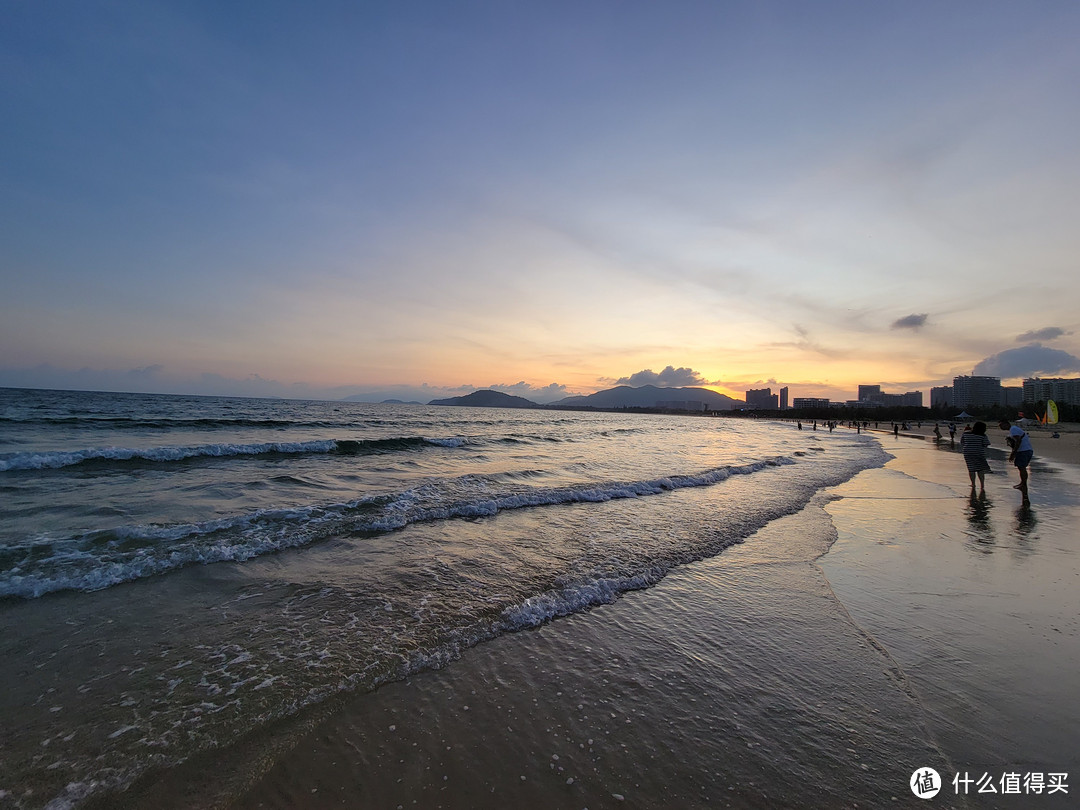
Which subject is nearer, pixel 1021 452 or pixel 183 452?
pixel 1021 452

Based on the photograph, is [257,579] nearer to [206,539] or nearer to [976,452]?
[206,539]

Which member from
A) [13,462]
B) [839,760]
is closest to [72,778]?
[839,760]

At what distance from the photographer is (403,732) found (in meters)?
3.50

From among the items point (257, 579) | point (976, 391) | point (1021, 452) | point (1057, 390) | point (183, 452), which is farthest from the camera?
point (976, 391)

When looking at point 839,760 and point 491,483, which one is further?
point 491,483

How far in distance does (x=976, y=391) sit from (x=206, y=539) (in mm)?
210573

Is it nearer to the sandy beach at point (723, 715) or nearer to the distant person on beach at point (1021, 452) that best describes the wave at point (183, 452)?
the sandy beach at point (723, 715)

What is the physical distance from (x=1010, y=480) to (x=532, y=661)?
76.7 ft

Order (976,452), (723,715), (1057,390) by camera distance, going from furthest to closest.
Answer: (1057,390) → (976,452) → (723,715)

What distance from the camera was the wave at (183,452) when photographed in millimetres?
14938

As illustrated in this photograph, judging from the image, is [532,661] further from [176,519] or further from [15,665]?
[176,519]

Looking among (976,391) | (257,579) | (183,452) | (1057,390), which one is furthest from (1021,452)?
(976,391)

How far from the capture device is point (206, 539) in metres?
7.97

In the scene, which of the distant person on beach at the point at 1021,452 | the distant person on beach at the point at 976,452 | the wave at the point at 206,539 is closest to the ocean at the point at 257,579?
the wave at the point at 206,539
